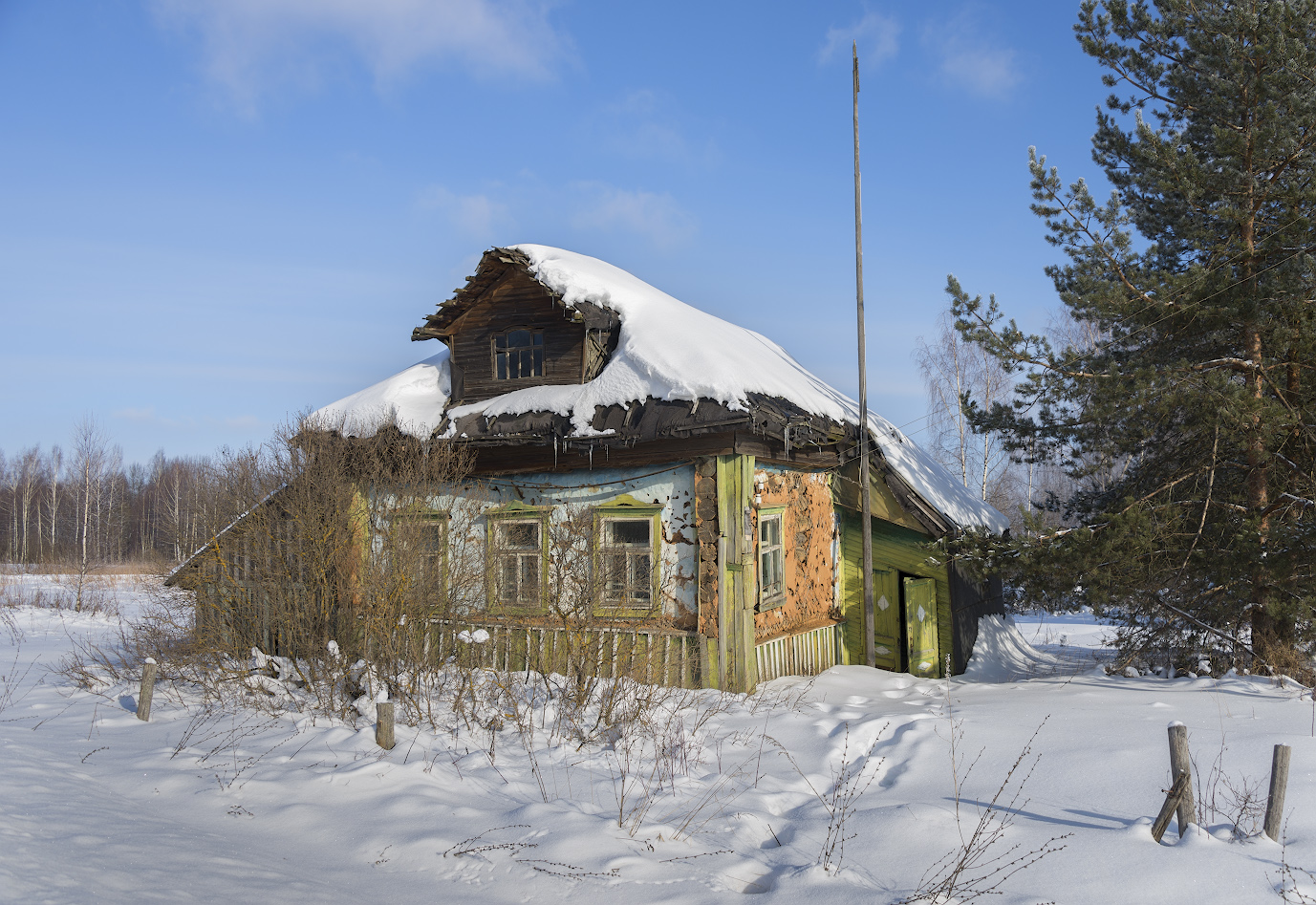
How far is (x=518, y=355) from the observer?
37.5 feet

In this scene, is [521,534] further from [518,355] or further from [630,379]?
[518,355]

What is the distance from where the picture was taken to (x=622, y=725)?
23.8ft

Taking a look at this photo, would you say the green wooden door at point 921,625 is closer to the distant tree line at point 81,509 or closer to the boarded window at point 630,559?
the boarded window at point 630,559

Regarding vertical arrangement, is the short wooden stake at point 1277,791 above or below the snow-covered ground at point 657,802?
above

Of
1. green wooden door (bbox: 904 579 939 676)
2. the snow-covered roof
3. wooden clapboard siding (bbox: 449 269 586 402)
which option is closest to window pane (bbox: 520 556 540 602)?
the snow-covered roof

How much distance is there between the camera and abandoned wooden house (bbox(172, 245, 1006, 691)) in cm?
941

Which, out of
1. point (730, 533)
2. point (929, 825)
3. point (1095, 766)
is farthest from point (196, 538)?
point (1095, 766)

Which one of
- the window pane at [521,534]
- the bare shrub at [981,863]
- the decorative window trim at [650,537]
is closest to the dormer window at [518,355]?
the window pane at [521,534]

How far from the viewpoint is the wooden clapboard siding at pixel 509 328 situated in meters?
11.0

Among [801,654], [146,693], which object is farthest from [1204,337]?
[146,693]

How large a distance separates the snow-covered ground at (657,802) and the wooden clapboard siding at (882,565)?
3431 millimetres

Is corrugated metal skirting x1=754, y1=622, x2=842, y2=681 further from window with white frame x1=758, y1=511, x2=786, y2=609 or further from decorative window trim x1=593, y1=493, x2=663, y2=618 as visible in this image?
decorative window trim x1=593, y1=493, x2=663, y2=618

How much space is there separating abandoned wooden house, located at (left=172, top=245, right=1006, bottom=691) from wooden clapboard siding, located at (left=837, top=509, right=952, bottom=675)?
3 cm

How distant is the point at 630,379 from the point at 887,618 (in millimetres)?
6238
